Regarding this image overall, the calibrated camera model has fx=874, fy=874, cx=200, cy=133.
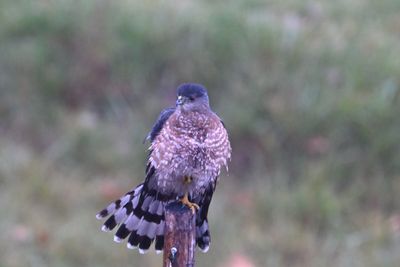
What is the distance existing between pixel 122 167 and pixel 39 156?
0.79m

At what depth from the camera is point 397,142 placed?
8.06m

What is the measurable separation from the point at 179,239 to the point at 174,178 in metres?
1.13

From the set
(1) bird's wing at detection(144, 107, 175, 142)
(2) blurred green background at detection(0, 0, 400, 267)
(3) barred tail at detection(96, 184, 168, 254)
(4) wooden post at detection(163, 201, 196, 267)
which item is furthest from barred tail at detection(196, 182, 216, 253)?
(2) blurred green background at detection(0, 0, 400, 267)

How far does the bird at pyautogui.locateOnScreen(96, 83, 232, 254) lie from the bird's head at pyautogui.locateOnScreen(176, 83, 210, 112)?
0.14 feet

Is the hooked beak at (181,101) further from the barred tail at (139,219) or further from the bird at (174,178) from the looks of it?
the barred tail at (139,219)

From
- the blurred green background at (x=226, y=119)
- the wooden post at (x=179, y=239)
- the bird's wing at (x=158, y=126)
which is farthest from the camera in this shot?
the blurred green background at (x=226, y=119)

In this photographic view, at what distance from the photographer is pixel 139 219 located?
461cm

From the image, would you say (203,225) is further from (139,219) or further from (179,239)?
(179,239)

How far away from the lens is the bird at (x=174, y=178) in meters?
4.54

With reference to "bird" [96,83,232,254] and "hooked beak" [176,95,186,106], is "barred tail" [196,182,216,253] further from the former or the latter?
"hooked beak" [176,95,186,106]

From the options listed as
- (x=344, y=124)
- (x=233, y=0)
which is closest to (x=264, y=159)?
(x=344, y=124)

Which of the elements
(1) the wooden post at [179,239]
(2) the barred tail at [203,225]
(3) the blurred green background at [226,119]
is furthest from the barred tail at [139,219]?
(3) the blurred green background at [226,119]

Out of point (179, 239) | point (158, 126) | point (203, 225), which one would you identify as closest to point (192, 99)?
point (158, 126)

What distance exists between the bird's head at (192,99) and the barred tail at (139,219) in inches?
19.6
